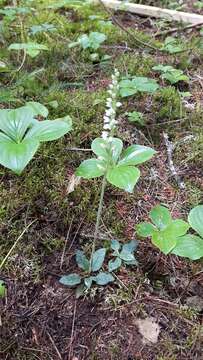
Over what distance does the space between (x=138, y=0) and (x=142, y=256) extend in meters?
3.44

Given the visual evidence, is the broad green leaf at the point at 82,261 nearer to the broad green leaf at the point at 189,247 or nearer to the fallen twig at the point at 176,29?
the broad green leaf at the point at 189,247

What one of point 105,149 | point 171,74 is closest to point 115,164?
point 105,149

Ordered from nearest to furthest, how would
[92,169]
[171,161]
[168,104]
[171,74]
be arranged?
[92,169] < [171,161] < [168,104] < [171,74]

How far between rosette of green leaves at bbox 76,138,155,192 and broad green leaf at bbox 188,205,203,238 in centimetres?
31

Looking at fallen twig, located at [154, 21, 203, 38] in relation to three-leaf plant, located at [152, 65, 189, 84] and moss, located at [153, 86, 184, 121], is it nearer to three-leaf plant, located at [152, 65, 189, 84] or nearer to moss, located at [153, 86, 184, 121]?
three-leaf plant, located at [152, 65, 189, 84]

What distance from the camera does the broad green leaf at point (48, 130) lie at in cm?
196

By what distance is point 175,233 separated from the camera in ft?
5.77

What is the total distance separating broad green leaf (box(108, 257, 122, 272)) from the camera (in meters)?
1.86

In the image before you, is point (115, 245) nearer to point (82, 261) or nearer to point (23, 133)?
point (82, 261)

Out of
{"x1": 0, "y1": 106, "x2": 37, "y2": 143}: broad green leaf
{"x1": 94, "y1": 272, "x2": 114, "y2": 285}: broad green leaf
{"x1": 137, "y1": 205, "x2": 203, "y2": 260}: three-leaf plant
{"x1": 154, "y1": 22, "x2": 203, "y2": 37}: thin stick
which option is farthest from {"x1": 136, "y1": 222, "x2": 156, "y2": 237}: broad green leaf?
{"x1": 154, "y1": 22, "x2": 203, "y2": 37}: thin stick

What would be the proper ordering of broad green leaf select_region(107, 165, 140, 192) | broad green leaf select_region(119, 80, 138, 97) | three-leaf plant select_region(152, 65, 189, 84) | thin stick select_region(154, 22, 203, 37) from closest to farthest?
1. broad green leaf select_region(107, 165, 140, 192)
2. broad green leaf select_region(119, 80, 138, 97)
3. three-leaf plant select_region(152, 65, 189, 84)
4. thin stick select_region(154, 22, 203, 37)

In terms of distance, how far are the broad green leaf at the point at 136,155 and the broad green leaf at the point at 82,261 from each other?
450 millimetres

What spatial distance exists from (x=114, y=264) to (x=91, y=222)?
279 millimetres

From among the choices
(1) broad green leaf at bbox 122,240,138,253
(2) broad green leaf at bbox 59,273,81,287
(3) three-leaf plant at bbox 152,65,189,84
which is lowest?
(2) broad green leaf at bbox 59,273,81,287
